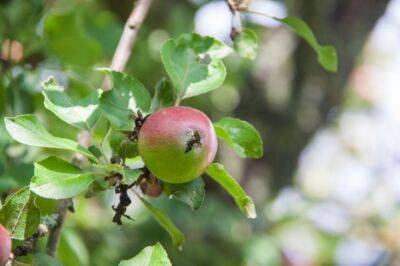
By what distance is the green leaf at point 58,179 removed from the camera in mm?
606

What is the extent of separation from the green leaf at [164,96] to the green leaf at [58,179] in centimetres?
9

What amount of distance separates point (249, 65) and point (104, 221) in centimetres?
58

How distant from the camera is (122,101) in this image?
2.17 feet

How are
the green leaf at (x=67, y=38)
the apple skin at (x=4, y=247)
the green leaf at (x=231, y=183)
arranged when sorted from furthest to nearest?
the green leaf at (x=67, y=38) → the green leaf at (x=231, y=183) → the apple skin at (x=4, y=247)

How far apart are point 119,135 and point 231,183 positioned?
4.3 inches

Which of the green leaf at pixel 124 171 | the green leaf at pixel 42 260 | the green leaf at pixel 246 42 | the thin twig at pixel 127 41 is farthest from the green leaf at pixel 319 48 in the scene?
the green leaf at pixel 42 260

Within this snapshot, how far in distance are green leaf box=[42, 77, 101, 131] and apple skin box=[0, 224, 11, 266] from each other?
14cm

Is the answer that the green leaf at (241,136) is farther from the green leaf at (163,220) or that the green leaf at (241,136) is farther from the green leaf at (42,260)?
the green leaf at (42,260)

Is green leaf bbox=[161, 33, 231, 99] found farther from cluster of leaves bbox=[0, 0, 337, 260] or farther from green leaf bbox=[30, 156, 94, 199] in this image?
green leaf bbox=[30, 156, 94, 199]

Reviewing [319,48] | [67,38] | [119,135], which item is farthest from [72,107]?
[67,38]

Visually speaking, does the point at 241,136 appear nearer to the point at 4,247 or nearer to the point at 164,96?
A: the point at 164,96

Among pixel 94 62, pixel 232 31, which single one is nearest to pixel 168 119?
pixel 232 31

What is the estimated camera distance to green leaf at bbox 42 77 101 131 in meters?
0.67

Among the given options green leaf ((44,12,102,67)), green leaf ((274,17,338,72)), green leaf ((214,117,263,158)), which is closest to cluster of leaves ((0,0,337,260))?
green leaf ((214,117,263,158))
